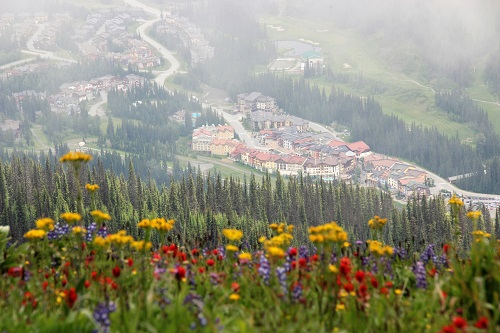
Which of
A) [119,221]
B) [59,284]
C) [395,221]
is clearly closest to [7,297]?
[59,284]

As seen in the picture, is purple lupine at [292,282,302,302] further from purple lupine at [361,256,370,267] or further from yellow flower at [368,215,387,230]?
purple lupine at [361,256,370,267]

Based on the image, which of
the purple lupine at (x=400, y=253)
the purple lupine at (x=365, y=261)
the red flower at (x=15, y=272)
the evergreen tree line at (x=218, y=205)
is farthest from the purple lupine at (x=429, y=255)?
the evergreen tree line at (x=218, y=205)

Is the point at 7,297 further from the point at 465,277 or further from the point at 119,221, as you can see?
the point at 119,221

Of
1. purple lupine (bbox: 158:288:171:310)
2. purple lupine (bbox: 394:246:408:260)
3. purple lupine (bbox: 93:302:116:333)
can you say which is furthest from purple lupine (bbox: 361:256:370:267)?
purple lupine (bbox: 93:302:116:333)

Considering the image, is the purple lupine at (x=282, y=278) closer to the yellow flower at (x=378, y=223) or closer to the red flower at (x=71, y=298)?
the yellow flower at (x=378, y=223)

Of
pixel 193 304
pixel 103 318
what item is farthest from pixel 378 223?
pixel 103 318

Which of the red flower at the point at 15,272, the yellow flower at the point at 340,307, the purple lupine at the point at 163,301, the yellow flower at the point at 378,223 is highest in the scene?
the yellow flower at the point at 378,223
